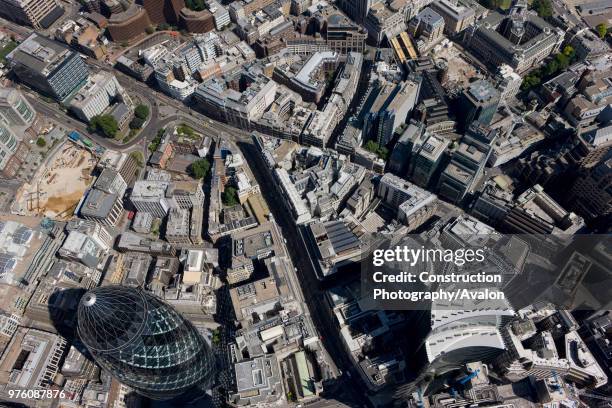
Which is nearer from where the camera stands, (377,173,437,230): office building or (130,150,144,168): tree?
(377,173,437,230): office building

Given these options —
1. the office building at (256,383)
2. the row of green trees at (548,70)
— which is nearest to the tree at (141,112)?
the office building at (256,383)

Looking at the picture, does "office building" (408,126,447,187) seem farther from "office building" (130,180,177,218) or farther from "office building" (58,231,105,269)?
"office building" (58,231,105,269)

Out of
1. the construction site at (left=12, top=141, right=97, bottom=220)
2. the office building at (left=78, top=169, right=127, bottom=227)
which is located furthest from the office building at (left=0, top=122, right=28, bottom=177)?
the office building at (left=78, top=169, right=127, bottom=227)

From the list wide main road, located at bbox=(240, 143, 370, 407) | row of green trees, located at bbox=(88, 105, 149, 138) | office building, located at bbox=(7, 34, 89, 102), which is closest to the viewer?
wide main road, located at bbox=(240, 143, 370, 407)

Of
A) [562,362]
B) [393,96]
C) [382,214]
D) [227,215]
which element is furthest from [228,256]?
[562,362]

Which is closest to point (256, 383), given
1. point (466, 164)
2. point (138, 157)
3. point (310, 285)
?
point (310, 285)

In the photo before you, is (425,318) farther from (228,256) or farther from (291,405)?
(228,256)
